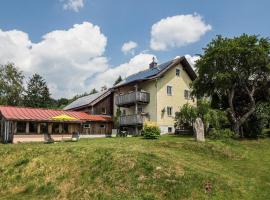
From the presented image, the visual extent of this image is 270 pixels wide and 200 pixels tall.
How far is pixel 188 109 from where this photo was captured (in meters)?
33.6

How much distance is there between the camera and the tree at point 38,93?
71062mm

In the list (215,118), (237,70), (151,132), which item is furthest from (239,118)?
(151,132)

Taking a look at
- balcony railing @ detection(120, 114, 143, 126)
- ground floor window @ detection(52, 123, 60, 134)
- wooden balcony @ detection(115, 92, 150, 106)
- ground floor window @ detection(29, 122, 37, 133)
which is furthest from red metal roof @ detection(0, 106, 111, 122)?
wooden balcony @ detection(115, 92, 150, 106)

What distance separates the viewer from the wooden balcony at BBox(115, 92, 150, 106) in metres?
39.4

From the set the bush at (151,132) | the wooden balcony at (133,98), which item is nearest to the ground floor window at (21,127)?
the wooden balcony at (133,98)

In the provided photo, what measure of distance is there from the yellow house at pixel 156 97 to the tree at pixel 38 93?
3403 cm

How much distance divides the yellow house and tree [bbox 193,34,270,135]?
6970mm

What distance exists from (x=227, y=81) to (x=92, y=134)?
19.4 metres

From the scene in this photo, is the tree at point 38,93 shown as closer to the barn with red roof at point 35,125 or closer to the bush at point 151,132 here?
the barn with red roof at point 35,125

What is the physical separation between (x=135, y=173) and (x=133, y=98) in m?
23.9

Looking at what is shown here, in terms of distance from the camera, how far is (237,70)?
31.7 metres

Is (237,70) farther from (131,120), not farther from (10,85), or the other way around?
(10,85)

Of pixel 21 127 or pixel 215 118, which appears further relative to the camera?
pixel 21 127

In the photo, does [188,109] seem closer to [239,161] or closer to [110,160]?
[239,161]
